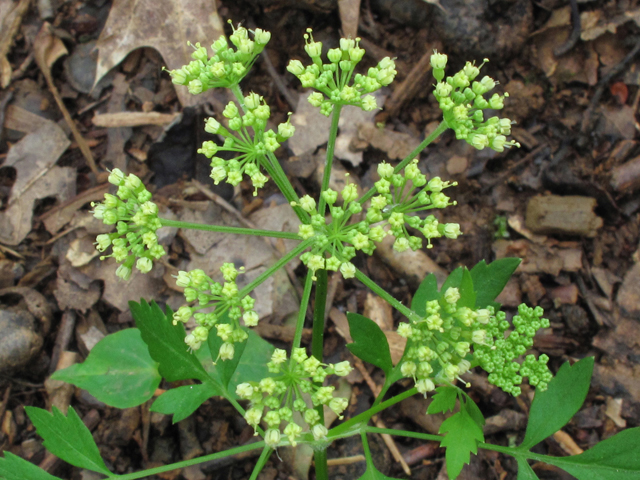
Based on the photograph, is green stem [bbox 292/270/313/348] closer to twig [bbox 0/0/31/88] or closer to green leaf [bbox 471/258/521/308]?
green leaf [bbox 471/258/521/308]

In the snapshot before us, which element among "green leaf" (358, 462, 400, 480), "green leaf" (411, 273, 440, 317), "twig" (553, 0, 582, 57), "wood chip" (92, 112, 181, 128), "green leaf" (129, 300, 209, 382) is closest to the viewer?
"green leaf" (129, 300, 209, 382)

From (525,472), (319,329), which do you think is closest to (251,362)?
(319,329)

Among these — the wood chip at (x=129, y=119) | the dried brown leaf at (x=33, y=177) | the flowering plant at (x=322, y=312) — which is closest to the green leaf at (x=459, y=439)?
the flowering plant at (x=322, y=312)

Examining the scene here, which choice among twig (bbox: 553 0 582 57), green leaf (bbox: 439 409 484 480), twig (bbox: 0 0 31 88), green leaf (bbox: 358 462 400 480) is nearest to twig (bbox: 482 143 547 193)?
twig (bbox: 553 0 582 57)

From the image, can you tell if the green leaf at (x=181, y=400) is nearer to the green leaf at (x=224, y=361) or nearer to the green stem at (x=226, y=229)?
the green leaf at (x=224, y=361)

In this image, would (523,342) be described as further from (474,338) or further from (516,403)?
(516,403)
